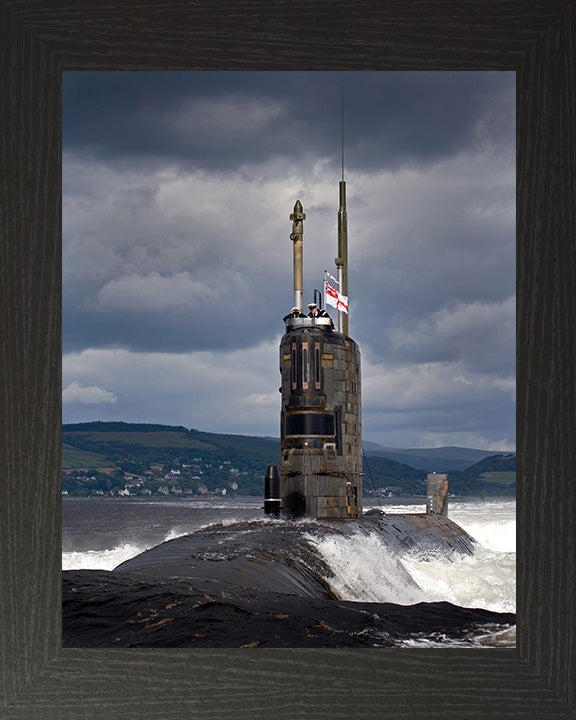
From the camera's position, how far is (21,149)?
473 cm

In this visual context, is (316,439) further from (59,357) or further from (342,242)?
(59,357)

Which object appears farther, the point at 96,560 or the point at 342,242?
the point at 96,560

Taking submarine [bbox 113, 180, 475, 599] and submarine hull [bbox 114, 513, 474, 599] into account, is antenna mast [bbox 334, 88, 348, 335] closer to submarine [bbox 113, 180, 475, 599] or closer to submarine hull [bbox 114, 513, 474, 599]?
submarine [bbox 113, 180, 475, 599]

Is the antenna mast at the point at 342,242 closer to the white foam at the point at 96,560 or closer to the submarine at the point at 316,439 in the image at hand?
the submarine at the point at 316,439

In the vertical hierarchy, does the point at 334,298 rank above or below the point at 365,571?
above

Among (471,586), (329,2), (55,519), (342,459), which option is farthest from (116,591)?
(471,586)

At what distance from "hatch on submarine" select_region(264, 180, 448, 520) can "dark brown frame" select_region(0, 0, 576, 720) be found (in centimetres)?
1541

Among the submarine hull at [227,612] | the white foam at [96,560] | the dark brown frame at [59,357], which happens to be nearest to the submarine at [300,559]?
the submarine hull at [227,612]

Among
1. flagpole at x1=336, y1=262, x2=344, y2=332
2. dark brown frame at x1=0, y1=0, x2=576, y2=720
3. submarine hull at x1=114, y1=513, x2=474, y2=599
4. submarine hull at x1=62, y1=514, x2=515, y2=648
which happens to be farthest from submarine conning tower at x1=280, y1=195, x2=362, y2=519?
dark brown frame at x1=0, y1=0, x2=576, y2=720

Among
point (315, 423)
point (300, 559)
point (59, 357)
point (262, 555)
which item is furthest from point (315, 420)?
point (59, 357)

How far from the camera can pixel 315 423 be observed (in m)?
20.4

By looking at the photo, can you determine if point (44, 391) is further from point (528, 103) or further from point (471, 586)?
point (471, 586)

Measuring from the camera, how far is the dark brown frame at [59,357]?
4.59m

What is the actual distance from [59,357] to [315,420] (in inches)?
622
